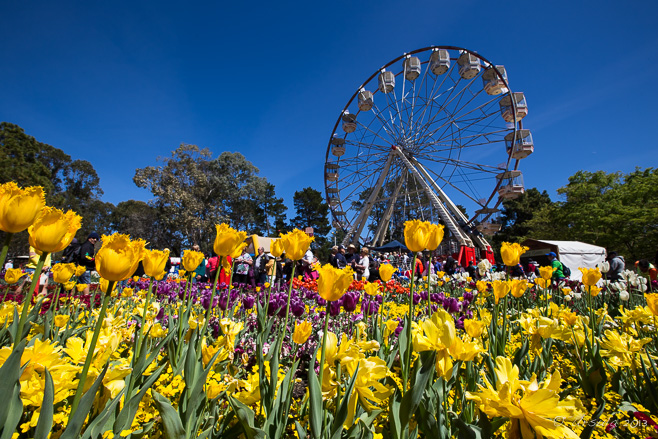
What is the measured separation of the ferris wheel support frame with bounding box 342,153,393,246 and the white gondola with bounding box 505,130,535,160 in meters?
5.87

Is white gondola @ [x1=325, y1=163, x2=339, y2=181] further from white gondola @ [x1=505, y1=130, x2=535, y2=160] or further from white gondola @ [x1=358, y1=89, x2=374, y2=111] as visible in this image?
white gondola @ [x1=505, y1=130, x2=535, y2=160]

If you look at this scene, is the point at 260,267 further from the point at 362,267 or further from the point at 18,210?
the point at 18,210

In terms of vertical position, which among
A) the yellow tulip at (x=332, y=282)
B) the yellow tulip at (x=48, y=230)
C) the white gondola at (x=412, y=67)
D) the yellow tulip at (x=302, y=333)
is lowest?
the yellow tulip at (x=302, y=333)

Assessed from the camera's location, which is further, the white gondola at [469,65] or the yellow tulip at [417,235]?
the white gondola at [469,65]

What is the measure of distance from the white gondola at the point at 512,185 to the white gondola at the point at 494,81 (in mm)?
3613

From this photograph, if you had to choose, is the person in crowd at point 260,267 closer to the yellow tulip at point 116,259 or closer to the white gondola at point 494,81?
the yellow tulip at point 116,259

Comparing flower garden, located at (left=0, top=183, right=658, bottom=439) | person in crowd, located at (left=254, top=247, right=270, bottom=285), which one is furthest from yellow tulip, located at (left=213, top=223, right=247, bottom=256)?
person in crowd, located at (left=254, top=247, right=270, bottom=285)

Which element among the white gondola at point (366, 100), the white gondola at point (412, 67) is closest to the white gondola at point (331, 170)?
the white gondola at point (366, 100)

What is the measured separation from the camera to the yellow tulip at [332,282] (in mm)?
904

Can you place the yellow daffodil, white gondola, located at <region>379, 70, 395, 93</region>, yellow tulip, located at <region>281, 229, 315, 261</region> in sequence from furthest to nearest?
white gondola, located at <region>379, 70, 395, 93</region> → yellow tulip, located at <region>281, 229, 315, 261</region> → the yellow daffodil

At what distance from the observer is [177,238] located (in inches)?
880

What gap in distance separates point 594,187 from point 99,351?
85.3 ft

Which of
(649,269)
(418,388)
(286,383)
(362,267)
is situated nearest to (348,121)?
(362,267)

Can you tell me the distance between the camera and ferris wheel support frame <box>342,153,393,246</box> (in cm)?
1773
